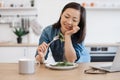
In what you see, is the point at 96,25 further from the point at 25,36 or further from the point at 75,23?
the point at 75,23

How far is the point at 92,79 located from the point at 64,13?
97cm

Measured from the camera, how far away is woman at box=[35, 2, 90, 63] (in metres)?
2.27

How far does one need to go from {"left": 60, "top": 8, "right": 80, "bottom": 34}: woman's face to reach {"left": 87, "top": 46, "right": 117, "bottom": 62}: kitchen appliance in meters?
1.81

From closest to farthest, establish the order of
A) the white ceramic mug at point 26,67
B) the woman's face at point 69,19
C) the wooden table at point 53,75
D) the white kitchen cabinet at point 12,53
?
the wooden table at point 53,75, the white ceramic mug at point 26,67, the woman's face at point 69,19, the white kitchen cabinet at point 12,53

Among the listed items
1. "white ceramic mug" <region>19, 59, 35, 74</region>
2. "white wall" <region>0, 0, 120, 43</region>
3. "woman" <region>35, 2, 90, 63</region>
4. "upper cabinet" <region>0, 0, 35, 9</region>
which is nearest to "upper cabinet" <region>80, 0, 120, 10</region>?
"white wall" <region>0, 0, 120, 43</region>

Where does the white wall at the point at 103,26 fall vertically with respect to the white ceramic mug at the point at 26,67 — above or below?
above

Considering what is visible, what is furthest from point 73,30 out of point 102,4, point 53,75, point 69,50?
point 102,4

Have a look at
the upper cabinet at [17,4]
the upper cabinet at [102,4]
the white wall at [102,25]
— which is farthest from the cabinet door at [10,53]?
the upper cabinet at [102,4]

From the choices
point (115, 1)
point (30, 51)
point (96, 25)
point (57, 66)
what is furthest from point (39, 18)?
point (57, 66)

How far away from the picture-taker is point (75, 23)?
2.29m

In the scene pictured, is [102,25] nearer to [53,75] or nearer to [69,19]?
[69,19]

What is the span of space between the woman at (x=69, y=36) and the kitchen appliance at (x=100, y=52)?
167cm

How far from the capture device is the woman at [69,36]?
7.43 ft

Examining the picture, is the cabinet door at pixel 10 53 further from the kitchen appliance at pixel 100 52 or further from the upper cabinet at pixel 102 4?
the upper cabinet at pixel 102 4
